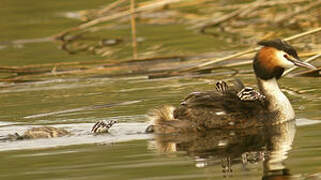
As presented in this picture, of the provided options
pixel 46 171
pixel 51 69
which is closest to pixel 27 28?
pixel 51 69

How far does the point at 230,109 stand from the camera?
987 cm

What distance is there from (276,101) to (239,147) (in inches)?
58.9

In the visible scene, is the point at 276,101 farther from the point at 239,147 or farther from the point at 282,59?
the point at 239,147

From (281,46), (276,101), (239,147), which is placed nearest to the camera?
(239,147)

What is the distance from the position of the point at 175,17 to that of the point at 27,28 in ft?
10.0

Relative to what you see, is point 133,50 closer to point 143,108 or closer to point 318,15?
point 318,15

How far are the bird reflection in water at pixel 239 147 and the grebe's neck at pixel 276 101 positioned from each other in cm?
9

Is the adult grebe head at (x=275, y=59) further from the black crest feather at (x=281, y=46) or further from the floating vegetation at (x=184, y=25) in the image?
the floating vegetation at (x=184, y=25)

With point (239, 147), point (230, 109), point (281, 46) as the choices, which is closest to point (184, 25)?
point (281, 46)

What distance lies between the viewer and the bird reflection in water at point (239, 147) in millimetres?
7934

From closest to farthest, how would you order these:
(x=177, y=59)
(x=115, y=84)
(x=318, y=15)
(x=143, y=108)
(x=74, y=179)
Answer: (x=74, y=179) → (x=143, y=108) → (x=115, y=84) → (x=177, y=59) → (x=318, y=15)

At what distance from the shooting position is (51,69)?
15.0 meters

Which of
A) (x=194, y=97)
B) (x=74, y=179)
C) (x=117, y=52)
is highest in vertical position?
(x=117, y=52)

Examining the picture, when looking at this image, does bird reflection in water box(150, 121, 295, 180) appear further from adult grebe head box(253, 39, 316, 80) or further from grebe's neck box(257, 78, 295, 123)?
adult grebe head box(253, 39, 316, 80)
